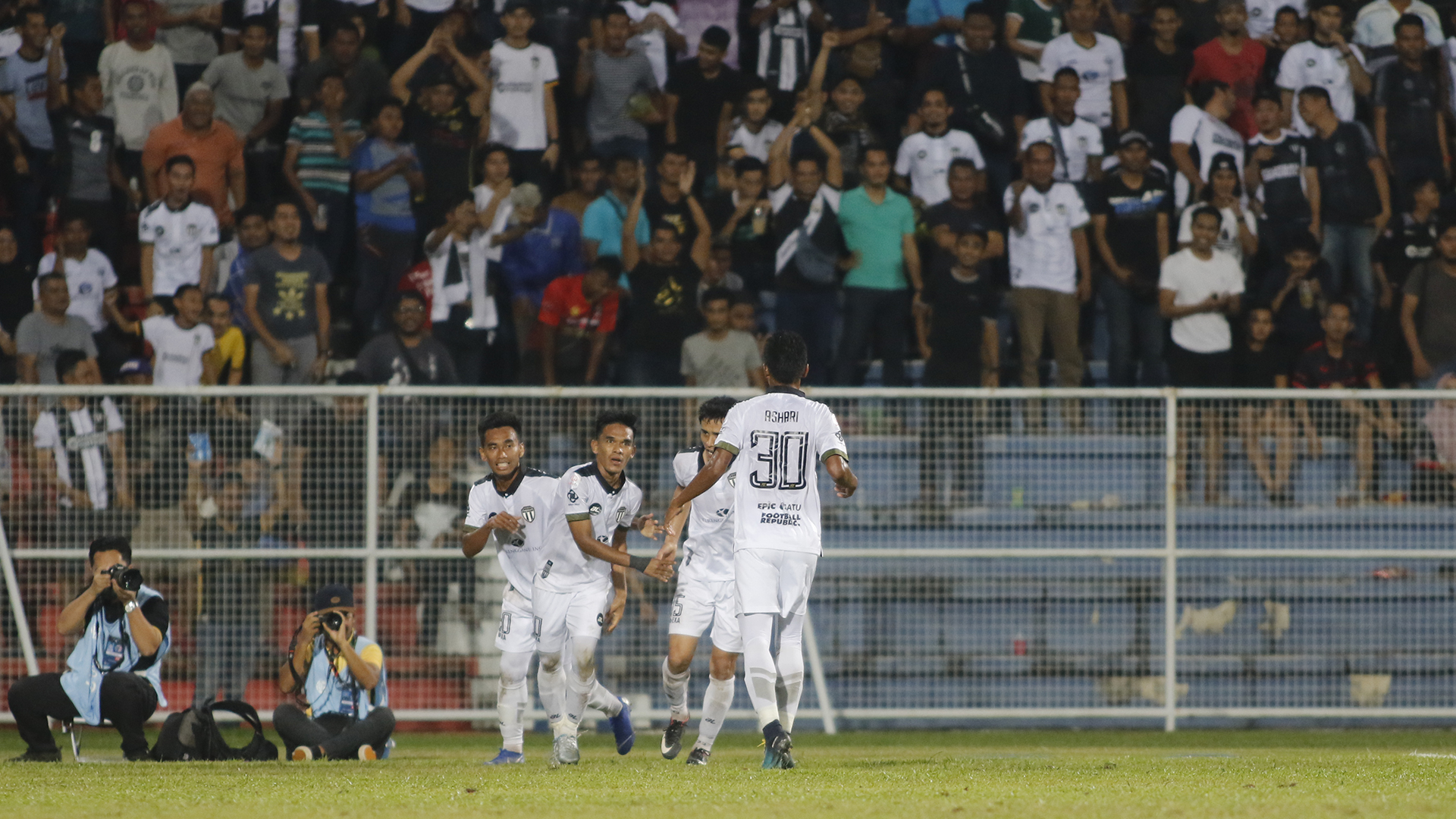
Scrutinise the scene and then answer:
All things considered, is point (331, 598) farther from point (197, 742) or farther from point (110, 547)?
point (110, 547)

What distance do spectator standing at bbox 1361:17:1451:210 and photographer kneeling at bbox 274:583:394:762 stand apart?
1068 centimetres

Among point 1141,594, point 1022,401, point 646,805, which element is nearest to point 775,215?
point 1022,401

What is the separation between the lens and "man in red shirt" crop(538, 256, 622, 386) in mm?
14117

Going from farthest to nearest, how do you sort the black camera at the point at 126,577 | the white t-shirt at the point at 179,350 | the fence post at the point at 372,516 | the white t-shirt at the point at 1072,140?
the white t-shirt at the point at 1072,140
the white t-shirt at the point at 179,350
the fence post at the point at 372,516
the black camera at the point at 126,577

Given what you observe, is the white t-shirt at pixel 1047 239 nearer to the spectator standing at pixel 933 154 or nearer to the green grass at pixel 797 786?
the spectator standing at pixel 933 154

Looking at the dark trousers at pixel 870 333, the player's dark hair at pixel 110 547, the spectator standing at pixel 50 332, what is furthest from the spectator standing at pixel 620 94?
the player's dark hair at pixel 110 547

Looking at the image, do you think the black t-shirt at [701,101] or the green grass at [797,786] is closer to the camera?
the green grass at [797,786]

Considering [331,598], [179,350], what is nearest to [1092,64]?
[179,350]

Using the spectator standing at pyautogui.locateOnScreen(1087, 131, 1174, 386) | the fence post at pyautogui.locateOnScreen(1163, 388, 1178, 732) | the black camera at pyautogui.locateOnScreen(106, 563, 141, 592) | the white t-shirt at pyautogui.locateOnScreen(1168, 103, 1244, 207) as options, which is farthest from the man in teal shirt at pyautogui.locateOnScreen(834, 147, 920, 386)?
the black camera at pyautogui.locateOnScreen(106, 563, 141, 592)

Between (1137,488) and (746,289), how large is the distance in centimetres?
396

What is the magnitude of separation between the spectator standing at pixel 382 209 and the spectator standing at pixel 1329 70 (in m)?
8.20

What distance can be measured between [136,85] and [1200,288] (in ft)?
31.7

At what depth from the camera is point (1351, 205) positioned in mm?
15508

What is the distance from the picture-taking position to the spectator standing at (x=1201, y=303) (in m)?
14.6
